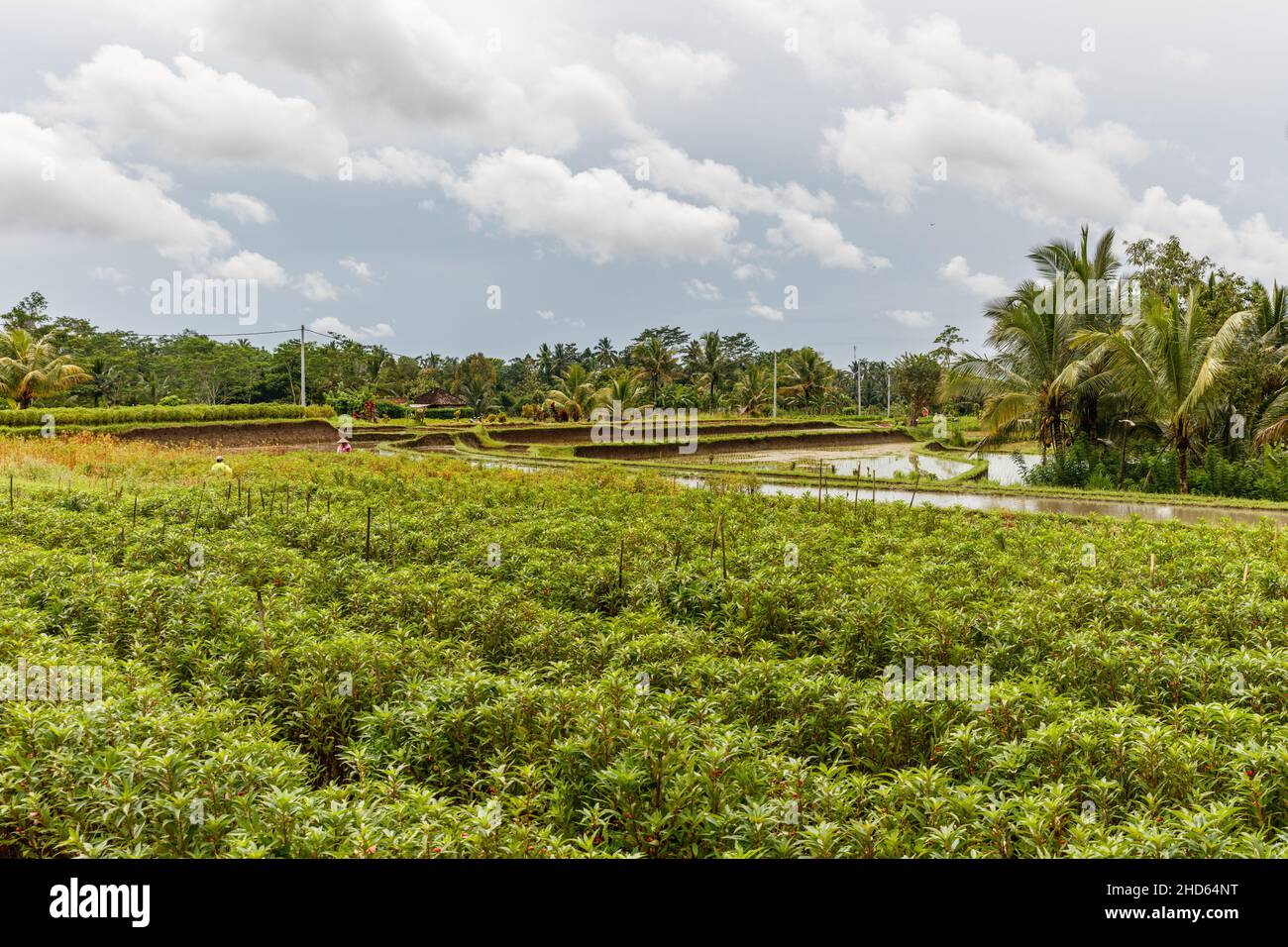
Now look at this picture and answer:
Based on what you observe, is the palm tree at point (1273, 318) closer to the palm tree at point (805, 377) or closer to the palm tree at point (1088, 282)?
the palm tree at point (1088, 282)

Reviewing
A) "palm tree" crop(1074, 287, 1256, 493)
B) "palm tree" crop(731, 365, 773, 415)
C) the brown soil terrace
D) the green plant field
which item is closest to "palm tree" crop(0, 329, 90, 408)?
the brown soil terrace

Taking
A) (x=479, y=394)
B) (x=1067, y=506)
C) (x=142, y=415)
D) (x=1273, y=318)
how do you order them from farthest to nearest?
1. (x=479, y=394)
2. (x=142, y=415)
3. (x=1273, y=318)
4. (x=1067, y=506)

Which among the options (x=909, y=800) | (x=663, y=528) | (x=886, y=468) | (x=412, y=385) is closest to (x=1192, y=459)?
(x=886, y=468)

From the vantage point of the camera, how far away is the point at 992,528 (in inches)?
368

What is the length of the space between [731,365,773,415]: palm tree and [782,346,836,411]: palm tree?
2.49 meters

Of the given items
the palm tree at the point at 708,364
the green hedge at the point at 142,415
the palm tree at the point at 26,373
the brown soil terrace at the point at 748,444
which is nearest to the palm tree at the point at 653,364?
the palm tree at the point at 708,364

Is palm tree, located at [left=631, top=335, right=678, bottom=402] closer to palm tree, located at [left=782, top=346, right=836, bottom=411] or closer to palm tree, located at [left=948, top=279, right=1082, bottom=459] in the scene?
palm tree, located at [left=782, top=346, right=836, bottom=411]

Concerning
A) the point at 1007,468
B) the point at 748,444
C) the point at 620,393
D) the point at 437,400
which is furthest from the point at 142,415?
the point at 1007,468

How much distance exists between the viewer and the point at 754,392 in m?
53.0

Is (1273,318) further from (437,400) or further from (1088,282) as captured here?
(437,400)

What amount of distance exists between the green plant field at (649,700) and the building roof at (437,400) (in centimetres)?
4938

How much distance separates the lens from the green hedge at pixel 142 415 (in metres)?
27.6

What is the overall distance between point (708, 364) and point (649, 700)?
2169 inches
